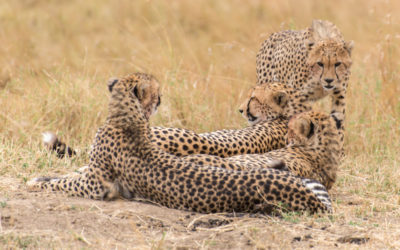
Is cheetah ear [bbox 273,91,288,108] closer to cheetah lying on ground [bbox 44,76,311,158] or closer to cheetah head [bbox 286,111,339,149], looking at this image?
cheetah lying on ground [bbox 44,76,311,158]

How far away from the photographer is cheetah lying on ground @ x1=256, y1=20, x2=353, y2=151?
17.7 feet

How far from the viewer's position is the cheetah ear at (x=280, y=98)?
5378 millimetres

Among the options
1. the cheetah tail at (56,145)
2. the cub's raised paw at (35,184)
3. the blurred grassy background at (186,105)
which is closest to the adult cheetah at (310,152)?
the blurred grassy background at (186,105)

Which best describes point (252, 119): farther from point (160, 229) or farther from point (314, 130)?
point (160, 229)

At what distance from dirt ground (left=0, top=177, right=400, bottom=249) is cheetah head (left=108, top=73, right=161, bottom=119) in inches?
28.7

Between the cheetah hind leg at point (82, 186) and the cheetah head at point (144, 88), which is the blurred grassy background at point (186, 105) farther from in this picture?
the cheetah head at point (144, 88)

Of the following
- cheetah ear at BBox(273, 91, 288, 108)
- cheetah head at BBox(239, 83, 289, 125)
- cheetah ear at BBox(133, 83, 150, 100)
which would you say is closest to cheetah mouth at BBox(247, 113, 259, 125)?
cheetah head at BBox(239, 83, 289, 125)

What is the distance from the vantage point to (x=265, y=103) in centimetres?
542

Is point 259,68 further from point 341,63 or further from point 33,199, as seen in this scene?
point 33,199

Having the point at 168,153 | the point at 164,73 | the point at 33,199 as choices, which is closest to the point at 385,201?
the point at 168,153

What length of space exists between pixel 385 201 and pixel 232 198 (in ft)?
4.04

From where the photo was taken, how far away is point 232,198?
3.90m

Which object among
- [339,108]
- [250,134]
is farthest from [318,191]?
[339,108]

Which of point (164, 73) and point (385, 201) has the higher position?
point (164, 73)
